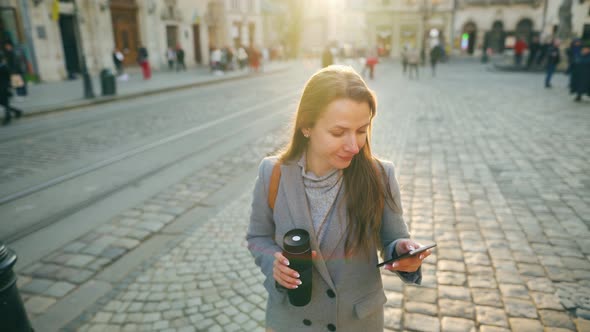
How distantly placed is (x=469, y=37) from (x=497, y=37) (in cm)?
306

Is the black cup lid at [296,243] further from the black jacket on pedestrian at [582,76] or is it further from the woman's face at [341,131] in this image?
the black jacket on pedestrian at [582,76]

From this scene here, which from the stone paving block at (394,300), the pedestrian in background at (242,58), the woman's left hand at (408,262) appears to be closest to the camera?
the woman's left hand at (408,262)

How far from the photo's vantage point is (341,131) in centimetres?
161

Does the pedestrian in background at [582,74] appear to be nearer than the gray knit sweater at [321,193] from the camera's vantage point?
No

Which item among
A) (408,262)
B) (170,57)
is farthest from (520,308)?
(170,57)

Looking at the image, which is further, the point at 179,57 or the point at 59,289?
the point at 179,57

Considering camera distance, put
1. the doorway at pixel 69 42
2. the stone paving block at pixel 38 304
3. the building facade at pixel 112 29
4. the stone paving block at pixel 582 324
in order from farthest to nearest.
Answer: the doorway at pixel 69 42, the building facade at pixel 112 29, the stone paving block at pixel 38 304, the stone paving block at pixel 582 324

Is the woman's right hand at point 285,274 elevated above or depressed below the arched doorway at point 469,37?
below

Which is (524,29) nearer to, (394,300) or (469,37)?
(469,37)

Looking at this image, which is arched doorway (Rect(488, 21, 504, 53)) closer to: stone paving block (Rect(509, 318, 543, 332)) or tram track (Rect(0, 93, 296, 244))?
tram track (Rect(0, 93, 296, 244))

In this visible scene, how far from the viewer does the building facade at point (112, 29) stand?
64.2 ft

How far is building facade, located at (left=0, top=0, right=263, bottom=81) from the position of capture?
64.2ft

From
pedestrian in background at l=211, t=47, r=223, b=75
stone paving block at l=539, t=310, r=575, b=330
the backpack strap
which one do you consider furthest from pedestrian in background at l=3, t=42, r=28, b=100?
stone paving block at l=539, t=310, r=575, b=330

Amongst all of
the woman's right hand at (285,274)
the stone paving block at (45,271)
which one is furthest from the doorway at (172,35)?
the woman's right hand at (285,274)
